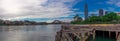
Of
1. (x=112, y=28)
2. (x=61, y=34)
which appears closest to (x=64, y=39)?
(x=61, y=34)

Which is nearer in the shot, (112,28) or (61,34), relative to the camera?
(61,34)

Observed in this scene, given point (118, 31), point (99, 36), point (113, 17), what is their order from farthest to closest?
point (113, 17) < point (99, 36) < point (118, 31)

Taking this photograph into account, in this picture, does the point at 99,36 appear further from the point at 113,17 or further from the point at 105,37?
the point at 113,17

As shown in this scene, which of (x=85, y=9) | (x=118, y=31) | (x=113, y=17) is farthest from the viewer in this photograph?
(x=85, y=9)

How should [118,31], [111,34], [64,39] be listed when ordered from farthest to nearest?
[111,34] → [118,31] → [64,39]

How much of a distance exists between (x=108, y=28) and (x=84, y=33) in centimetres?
757

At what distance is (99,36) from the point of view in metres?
44.8

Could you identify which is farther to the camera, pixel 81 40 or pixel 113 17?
pixel 113 17

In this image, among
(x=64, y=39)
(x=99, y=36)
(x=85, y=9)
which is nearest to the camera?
(x=64, y=39)

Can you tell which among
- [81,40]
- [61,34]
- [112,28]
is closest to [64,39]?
[61,34]

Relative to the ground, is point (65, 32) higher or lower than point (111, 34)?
higher

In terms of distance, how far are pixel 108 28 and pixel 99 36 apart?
14.6 m

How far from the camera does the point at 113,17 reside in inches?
3401

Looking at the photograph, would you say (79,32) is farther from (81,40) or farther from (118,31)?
(118,31)
